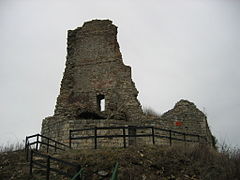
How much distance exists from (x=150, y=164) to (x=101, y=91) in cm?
972

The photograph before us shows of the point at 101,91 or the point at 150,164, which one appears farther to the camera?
the point at 101,91

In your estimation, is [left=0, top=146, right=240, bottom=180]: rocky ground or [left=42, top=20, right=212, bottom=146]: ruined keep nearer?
Result: [left=0, top=146, right=240, bottom=180]: rocky ground

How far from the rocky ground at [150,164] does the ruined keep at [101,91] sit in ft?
16.2

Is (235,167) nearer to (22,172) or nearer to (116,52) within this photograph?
(22,172)

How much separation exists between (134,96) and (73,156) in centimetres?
850

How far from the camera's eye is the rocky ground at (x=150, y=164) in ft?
26.5

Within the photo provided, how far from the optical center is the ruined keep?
16688 mm

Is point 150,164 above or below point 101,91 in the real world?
below

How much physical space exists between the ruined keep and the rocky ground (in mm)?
4950

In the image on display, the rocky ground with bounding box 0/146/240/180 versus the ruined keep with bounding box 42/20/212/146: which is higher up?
the ruined keep with bounding box 42/20/212/146

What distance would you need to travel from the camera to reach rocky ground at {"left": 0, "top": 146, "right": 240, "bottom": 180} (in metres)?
8.06

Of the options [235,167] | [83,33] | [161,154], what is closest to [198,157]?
[161,154]

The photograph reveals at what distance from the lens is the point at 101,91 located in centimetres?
1833

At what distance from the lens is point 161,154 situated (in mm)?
10055
